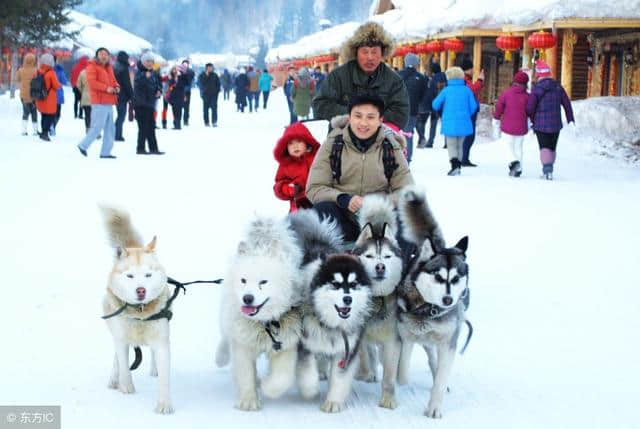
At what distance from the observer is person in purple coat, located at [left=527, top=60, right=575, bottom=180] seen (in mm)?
12445

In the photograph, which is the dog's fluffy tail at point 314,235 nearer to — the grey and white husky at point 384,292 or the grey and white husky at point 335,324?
the grey and white husky at point 384,292

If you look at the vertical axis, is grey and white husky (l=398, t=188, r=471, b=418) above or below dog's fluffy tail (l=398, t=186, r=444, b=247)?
below

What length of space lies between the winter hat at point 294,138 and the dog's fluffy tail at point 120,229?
5.29 ft

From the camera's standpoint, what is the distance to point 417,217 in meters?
4.37

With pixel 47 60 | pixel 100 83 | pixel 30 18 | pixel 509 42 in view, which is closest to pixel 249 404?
pixel 100 83

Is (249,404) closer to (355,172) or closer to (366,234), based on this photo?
(366,234)

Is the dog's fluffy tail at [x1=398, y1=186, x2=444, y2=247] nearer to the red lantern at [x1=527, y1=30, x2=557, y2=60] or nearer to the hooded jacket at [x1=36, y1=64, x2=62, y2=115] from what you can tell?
the hooded jacket at [x1=36, y1=64, x2=62, y2=115]

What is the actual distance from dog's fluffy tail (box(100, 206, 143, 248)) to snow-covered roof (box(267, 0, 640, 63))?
6.17 m

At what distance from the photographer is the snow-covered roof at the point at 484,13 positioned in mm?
16781

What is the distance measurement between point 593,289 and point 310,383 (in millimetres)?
3172

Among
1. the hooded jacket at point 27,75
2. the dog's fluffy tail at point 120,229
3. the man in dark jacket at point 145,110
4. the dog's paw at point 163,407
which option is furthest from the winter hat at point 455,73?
the dog's paw at point 163,407

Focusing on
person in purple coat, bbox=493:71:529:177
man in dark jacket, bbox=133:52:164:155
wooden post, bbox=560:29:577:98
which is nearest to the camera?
person in purple coat, bbox=493:71:529:177

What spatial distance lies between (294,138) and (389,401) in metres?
2.12

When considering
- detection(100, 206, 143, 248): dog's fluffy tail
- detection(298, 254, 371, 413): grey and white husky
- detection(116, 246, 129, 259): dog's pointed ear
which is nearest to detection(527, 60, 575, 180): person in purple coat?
detection(298, 254, 371, 413): grey and white husky
